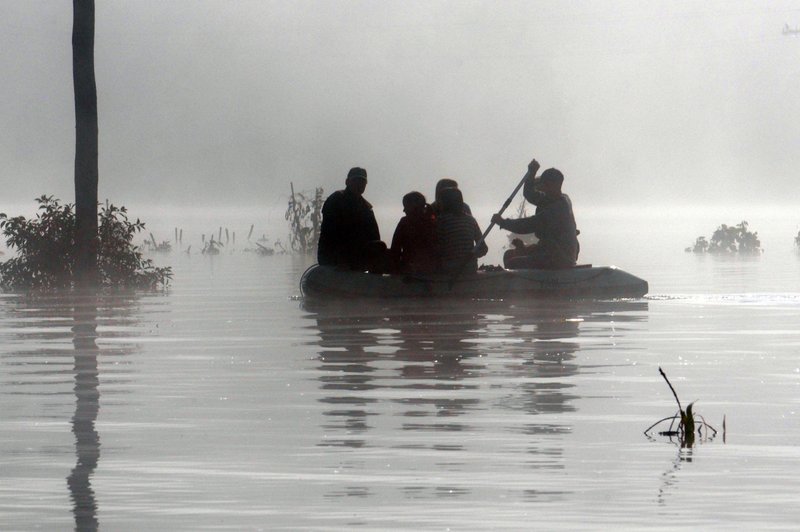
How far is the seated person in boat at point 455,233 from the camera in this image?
67.1 feet

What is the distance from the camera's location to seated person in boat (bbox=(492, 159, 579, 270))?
20812 millimetres

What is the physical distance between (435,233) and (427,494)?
1354 cm

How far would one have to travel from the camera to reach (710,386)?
11.3 metres

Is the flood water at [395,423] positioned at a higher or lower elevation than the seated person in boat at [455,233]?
lower

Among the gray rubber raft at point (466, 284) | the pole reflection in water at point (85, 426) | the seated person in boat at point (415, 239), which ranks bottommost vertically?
the pole reflection in water at point (85, 426)

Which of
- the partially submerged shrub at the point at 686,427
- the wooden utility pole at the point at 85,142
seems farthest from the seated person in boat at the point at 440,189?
the partially submerged shrub at the point at 686,427

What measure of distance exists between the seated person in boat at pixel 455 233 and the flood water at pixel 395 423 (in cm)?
184

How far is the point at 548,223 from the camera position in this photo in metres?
20.9

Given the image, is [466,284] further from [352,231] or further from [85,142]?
[85,142]

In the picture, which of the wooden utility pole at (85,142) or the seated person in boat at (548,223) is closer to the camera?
the seated person in boat at (548,223)

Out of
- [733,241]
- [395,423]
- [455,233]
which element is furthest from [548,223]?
[733,241]

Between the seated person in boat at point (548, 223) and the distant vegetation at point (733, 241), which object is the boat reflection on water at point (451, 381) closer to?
the seated person in boat at point (548, 223)

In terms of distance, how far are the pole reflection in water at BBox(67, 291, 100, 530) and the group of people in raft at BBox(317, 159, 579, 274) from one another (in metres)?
→ 4.13

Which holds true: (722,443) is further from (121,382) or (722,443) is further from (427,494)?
(121,382)
